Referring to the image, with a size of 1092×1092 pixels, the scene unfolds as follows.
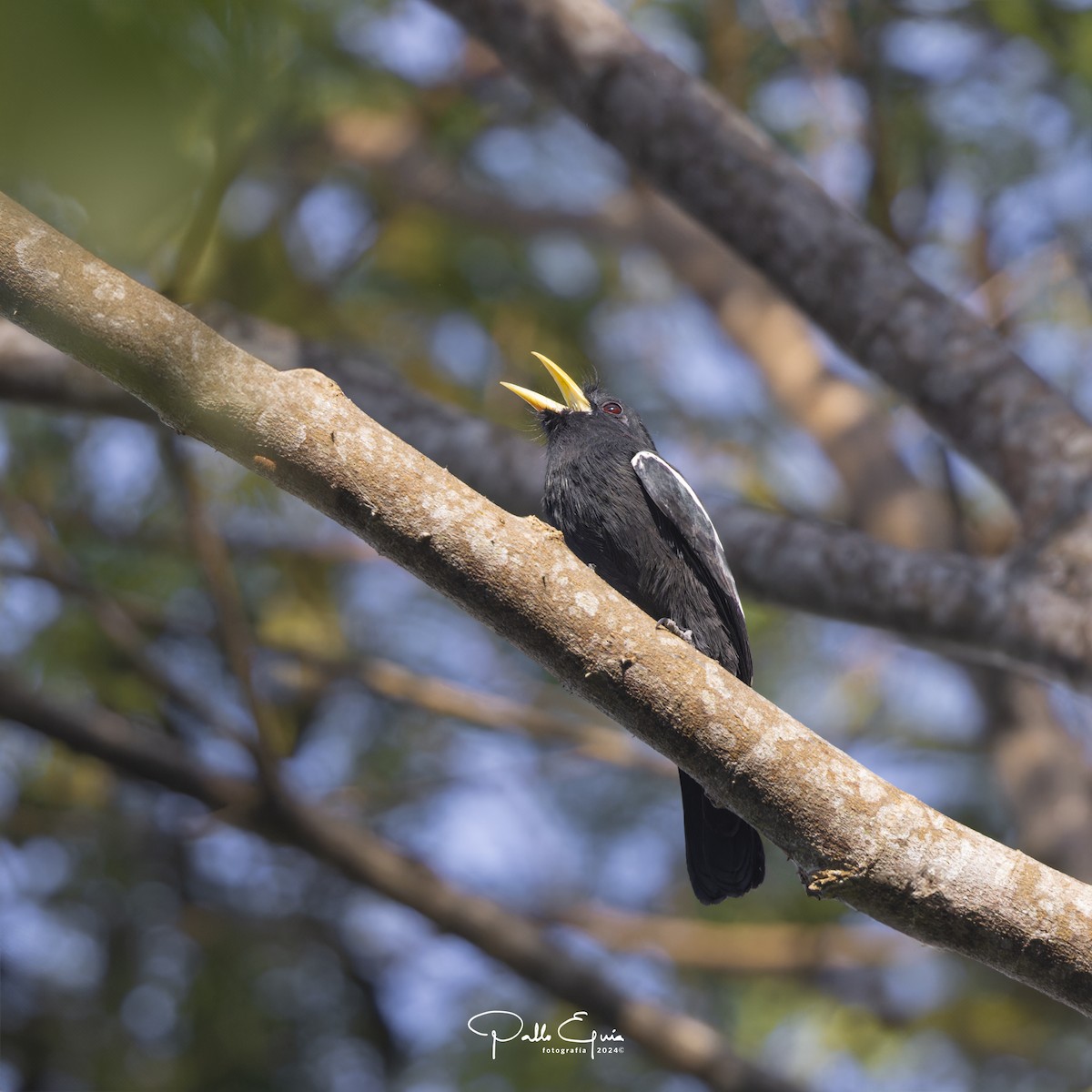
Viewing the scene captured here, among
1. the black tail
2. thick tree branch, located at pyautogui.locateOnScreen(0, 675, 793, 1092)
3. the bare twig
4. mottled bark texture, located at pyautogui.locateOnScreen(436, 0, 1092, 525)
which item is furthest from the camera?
the bare twig

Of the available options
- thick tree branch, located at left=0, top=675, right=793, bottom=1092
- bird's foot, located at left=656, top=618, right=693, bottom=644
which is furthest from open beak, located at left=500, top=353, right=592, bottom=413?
thick tree branch, located at left=0, top=675, right=793, bottom=1092

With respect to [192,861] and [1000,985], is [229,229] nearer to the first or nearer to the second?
[192,861]

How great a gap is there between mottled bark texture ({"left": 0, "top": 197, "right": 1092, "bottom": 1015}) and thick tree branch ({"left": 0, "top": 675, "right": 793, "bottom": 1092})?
2586 mm

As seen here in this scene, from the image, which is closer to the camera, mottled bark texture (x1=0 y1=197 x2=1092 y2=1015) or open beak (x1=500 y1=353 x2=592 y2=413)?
mottled bark texture (x1=0 y1=197 x2=1092 y2=1015)

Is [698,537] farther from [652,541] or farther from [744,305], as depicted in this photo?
[744,305]

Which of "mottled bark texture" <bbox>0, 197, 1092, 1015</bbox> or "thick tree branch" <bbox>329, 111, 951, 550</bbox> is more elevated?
"thick tree branch" <bbox>329, 111, 951, 550</bbox>

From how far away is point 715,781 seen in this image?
7.91 ft

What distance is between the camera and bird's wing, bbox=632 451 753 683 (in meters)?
3.52

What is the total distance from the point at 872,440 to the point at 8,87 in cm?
483

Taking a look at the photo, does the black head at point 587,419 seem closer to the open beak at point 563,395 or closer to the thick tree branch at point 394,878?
the open beak at point 563,395

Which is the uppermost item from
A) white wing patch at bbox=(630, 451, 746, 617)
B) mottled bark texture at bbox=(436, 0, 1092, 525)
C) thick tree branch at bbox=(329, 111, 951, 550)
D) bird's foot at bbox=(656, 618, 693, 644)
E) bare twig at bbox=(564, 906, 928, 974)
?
thick tree branch at bbox=(329, 111, 951, 550)

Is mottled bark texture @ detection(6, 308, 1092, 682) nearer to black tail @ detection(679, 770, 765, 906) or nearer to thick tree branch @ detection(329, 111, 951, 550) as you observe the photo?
black tail @ detection(679, 770, 765, 906)

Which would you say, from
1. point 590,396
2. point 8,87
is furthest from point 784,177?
point 8,87

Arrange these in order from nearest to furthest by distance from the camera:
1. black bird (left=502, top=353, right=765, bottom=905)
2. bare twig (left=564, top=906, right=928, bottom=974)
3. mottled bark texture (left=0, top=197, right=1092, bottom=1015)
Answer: mottled bark texture (left=0, top=197, right=1092, bottom=1015) → black bird (left=502, top=353, right=765, bottom=905) → bare twig (left=564, top=906, right=928, bottom=974)
